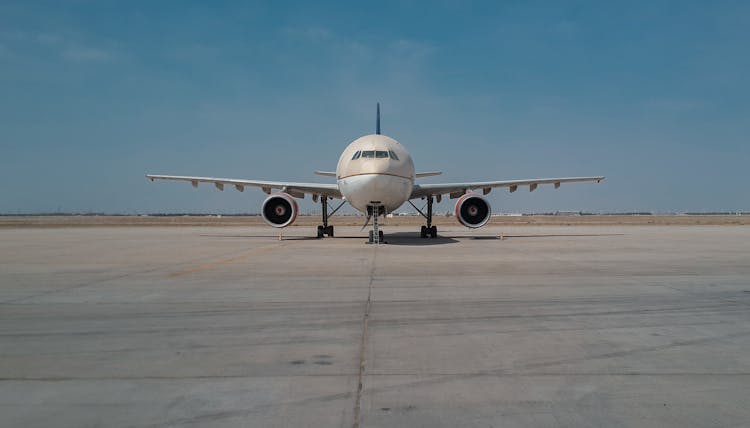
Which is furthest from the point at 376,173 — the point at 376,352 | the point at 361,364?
the point at 361,364

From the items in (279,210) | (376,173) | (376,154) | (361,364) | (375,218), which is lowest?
(361,364)

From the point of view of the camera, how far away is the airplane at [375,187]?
55.6 ft

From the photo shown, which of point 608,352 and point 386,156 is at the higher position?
point 386,156

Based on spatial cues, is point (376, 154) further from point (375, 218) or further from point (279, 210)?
point (279, 210)

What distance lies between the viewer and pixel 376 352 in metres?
4.19

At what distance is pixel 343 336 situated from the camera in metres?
4.76

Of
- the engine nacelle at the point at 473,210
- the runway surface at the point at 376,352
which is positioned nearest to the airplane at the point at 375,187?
the engine nacelle at the point at 473,210

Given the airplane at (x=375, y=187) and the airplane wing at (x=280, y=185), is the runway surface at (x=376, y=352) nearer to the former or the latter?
the airplane at (x=375, y=187)

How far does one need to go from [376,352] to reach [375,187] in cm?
1271

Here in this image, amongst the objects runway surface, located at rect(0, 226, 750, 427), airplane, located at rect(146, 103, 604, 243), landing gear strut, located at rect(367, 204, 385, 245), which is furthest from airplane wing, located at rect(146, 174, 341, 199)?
runway surface, located at rect(0, 226, 750, 427)

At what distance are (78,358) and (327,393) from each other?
2.24 metres

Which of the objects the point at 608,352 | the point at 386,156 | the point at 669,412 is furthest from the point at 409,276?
the point at 386,156

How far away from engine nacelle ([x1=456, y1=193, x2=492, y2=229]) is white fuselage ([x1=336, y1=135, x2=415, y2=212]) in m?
3.32

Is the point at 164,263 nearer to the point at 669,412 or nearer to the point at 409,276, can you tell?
the point at 409,276
